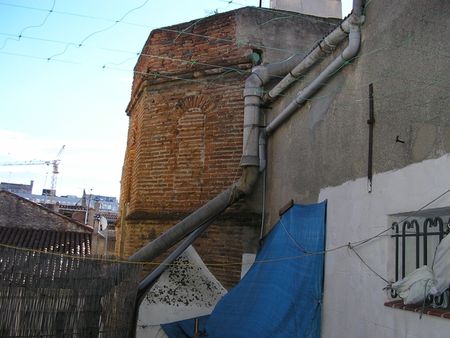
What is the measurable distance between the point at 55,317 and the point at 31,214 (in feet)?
66.3

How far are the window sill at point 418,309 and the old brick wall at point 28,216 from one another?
22440mm

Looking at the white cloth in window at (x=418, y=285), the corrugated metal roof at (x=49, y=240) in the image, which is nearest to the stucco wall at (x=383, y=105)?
the white cloth in window at (x=418, y=285)

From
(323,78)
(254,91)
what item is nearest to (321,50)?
(323,78)

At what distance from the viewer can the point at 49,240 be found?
757 inches

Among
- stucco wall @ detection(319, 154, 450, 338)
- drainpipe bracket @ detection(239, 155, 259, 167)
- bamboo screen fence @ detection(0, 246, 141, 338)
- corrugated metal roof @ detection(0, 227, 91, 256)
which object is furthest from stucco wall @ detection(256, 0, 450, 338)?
corrugated metal roof @ detection(0, 227, 91, 256)

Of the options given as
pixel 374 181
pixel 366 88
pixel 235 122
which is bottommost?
pixel 374 181

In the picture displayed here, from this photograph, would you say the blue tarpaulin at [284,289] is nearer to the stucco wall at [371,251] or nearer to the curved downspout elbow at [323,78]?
the stucco wall at [371,251]

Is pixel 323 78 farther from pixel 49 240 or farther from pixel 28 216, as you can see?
pixel 28 216

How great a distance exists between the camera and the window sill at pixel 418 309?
130 inches

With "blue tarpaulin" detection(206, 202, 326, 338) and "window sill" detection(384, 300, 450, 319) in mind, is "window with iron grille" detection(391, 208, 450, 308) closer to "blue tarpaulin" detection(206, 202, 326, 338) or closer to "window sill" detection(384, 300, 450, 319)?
"window sill" detection(384, 300, 450, 319)

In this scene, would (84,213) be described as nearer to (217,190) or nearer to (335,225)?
(217,190)

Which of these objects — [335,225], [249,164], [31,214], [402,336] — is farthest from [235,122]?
[31,214]

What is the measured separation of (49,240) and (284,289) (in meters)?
16.0

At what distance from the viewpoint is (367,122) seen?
4598 mm
